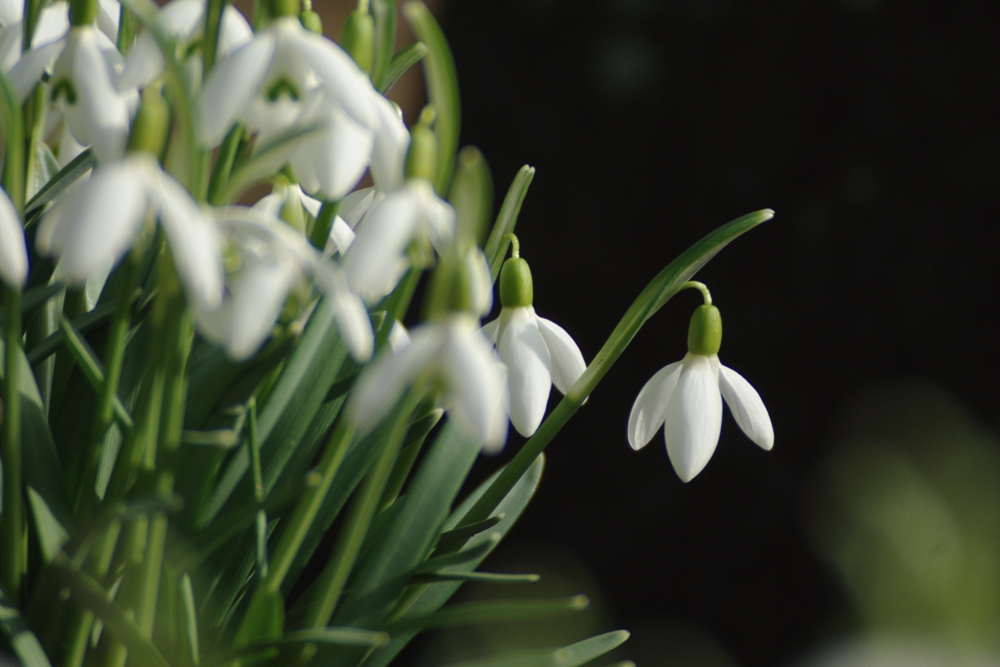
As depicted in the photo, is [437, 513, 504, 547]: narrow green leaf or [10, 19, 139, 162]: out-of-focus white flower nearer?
[10, 19, 139, 162]: out-of-focus white flower

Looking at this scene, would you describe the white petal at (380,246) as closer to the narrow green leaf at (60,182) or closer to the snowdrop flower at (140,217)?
the snowdrop flower at (140,217)

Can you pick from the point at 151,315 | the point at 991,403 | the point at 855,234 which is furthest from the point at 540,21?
the point at 151,315

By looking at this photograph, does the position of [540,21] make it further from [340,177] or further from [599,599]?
[340,177]

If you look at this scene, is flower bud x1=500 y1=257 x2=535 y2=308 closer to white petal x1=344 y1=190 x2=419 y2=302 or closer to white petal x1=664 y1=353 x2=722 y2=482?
white petal x1=664 y1=353 x2=722 y2=482

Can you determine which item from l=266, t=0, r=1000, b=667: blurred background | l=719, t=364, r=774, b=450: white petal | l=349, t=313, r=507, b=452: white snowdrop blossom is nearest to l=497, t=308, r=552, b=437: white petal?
l=719, t=364, r=774, b=450: white petal

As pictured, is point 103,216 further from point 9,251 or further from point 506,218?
point 506,218

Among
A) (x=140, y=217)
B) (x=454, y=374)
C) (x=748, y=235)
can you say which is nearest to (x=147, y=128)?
(x=140, y=217)
